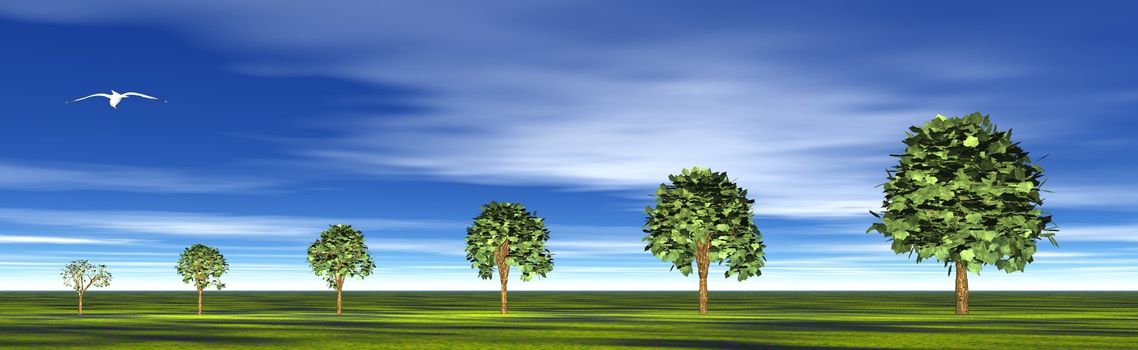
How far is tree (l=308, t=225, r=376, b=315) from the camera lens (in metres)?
126

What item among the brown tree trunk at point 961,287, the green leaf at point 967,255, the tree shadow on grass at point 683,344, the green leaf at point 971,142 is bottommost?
the tree shadow on grass at point 683,344

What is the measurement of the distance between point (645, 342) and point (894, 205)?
29.8 metres

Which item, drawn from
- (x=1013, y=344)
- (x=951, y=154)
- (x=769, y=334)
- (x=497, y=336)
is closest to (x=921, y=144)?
(x=951, y=154)

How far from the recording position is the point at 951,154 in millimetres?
70625

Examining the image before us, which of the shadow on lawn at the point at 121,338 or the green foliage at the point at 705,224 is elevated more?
the green foliage at the point at 705,224

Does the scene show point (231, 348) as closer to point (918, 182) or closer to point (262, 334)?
point (262, 334)

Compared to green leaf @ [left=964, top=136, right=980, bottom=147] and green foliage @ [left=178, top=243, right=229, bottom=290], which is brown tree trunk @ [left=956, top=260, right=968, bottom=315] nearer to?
green leaf @ [left=964, top=136, right=980, bottom=147]

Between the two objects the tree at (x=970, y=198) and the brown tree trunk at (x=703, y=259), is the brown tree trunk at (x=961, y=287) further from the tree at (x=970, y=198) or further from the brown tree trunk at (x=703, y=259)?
the brown tree trunk at (x=703, y=259)

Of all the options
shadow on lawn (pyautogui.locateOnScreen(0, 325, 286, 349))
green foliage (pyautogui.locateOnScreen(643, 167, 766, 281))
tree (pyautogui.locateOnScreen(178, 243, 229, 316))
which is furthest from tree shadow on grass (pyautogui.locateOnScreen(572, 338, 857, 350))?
tree (pyautogui.locateOnScreen(178, 243, 229, 316))

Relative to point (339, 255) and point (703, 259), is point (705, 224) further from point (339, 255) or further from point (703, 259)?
point (339, 255)

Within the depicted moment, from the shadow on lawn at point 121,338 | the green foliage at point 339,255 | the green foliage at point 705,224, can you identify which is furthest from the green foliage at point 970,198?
the green foliage at point 339,255

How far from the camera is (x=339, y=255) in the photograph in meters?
126

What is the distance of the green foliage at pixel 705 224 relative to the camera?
90.4 meters

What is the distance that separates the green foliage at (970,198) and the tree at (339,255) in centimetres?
7190
